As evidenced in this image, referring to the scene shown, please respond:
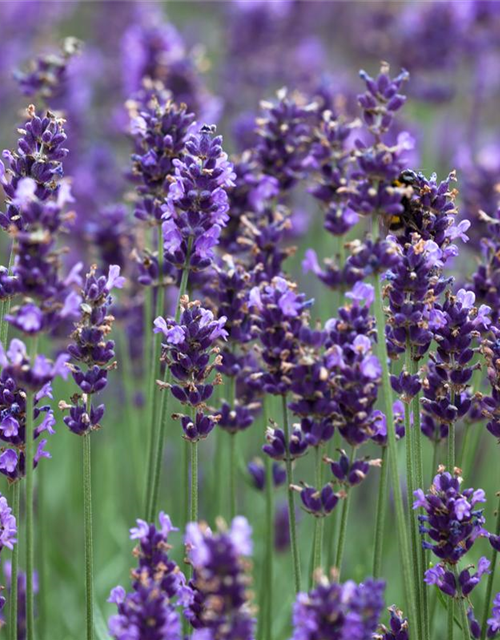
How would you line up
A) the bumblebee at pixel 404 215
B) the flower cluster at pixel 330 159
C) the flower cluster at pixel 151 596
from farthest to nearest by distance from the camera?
1. the flower cluster at pixel 330 159
2. the bumblebee at pixel 404 215
3. the flower cluster at pixel 151 596

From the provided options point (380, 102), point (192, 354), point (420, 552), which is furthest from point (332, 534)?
point (380, 102)

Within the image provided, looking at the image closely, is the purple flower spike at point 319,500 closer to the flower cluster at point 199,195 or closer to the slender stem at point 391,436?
the slender stem at point 391,436

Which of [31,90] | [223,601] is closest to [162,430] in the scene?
[223,601]

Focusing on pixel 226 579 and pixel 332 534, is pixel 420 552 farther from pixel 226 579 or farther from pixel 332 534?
pixel 226 579

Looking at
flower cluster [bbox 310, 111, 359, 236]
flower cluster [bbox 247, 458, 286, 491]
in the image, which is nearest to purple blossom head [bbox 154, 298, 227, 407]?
flower cluster [bbox 310, 111, 359, 236]

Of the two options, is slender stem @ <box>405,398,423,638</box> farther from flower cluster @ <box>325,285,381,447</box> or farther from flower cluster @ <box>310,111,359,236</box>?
flower cluster @ <box>310,111,359,236</box>

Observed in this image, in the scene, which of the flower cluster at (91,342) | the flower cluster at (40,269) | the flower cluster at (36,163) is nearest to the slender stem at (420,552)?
the flower cluster at (91,342)
